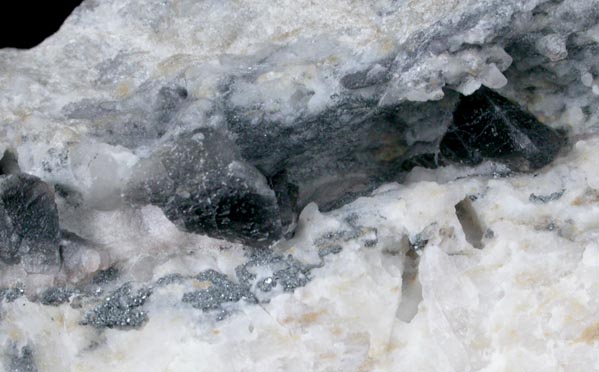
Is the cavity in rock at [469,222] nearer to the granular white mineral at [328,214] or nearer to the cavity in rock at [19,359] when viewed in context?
the granular white mineral at [328,214]

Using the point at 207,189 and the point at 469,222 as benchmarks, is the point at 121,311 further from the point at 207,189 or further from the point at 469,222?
the point at 469,222

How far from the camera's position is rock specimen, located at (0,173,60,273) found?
5.05 ft

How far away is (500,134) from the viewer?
5.27 feet

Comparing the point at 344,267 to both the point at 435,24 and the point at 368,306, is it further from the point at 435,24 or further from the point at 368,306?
the point at 435,24

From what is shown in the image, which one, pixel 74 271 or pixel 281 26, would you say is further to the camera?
pixel 281 26

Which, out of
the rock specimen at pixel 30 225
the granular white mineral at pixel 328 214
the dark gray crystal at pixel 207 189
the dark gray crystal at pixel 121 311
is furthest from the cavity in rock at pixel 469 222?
the rock specimen at pixel 30 225

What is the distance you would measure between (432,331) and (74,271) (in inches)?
22.8

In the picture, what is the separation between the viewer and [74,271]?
1.57m

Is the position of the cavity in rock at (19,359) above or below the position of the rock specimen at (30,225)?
below

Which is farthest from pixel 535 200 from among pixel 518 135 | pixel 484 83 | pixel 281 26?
pixel 281 26

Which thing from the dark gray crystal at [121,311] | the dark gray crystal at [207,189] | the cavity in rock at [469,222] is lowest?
the dark gray crystal at [121,311]

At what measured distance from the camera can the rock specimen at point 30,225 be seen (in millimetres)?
1538

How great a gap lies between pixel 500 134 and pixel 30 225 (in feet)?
2.54

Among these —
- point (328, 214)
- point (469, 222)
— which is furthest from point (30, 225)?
point (469, 222)
